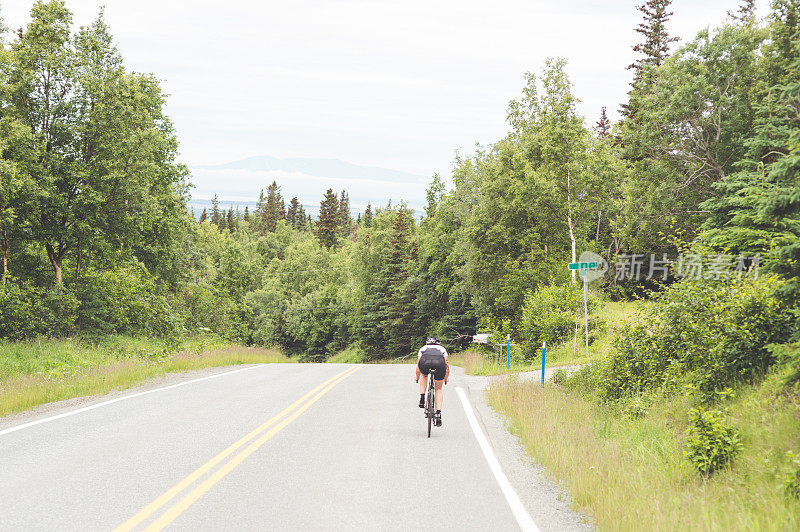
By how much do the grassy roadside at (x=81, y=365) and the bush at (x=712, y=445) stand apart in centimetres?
1069

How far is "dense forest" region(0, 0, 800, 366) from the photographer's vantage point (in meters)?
21.7

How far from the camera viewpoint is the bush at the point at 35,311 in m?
21.6

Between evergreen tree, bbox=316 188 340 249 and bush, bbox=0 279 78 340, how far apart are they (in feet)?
327

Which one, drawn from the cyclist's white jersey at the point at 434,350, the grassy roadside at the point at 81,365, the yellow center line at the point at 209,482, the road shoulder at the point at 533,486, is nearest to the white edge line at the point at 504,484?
the road shoulder at the point at 533,486

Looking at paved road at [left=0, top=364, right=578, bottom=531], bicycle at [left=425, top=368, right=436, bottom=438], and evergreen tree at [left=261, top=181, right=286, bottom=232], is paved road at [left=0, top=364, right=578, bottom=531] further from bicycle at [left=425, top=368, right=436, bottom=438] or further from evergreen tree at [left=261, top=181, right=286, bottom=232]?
evergreen tree at [left=261, top=181, right=286, bottom=232]

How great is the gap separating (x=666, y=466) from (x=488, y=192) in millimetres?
30859

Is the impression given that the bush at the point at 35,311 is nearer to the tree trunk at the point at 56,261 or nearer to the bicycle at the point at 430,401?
the tree trunk at the point at 56,261

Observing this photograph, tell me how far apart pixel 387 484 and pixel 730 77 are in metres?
30.1

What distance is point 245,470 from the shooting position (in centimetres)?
690

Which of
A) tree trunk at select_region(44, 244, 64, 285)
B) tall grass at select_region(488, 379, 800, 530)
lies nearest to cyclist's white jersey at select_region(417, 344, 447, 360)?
tall grass at select_region(488, 379, 800, 530)

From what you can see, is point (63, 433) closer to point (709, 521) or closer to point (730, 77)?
point (709, 521)

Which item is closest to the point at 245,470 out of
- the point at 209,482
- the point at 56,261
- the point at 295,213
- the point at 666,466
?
the point at 209,482

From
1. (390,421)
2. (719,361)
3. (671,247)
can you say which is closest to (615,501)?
(719,361)

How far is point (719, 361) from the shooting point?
355 inches
